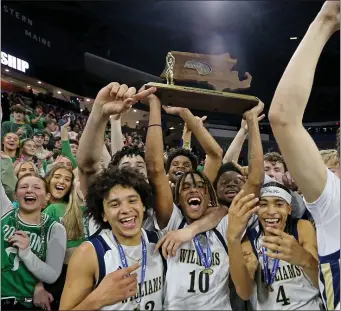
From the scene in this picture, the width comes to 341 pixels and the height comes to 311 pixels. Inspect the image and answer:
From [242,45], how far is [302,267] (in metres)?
0.67

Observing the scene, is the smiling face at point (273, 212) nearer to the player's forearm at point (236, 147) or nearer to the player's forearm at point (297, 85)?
the player's forearm at point (236, 147)

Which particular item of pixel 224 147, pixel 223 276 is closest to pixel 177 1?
pixel 224 147

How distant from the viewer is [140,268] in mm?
1064

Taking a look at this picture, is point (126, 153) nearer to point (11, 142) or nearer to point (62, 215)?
point (62, 215)

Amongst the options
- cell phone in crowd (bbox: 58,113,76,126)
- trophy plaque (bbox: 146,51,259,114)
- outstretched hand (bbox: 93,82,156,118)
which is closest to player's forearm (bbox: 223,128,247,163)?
trophy plaque (bbox: 146,51,259,114)

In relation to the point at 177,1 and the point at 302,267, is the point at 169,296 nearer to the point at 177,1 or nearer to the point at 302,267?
the point at 302,267

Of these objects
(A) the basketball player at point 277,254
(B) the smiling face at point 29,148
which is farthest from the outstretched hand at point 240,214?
(B) the smiling face at point 29,148

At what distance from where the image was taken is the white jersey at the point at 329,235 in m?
0.81

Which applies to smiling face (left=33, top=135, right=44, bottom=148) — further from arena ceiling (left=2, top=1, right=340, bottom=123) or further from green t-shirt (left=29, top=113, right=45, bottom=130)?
arena ceiling (left=2, top=1, right=340, bottom=123)

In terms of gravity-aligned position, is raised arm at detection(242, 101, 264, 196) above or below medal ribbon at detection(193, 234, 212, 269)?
above

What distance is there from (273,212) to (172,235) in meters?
0.29

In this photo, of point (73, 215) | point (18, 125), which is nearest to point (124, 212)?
point (73, 215)

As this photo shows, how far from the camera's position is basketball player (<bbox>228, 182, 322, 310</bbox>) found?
1042mm

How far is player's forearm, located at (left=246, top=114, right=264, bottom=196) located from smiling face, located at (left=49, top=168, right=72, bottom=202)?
2.35 feet
